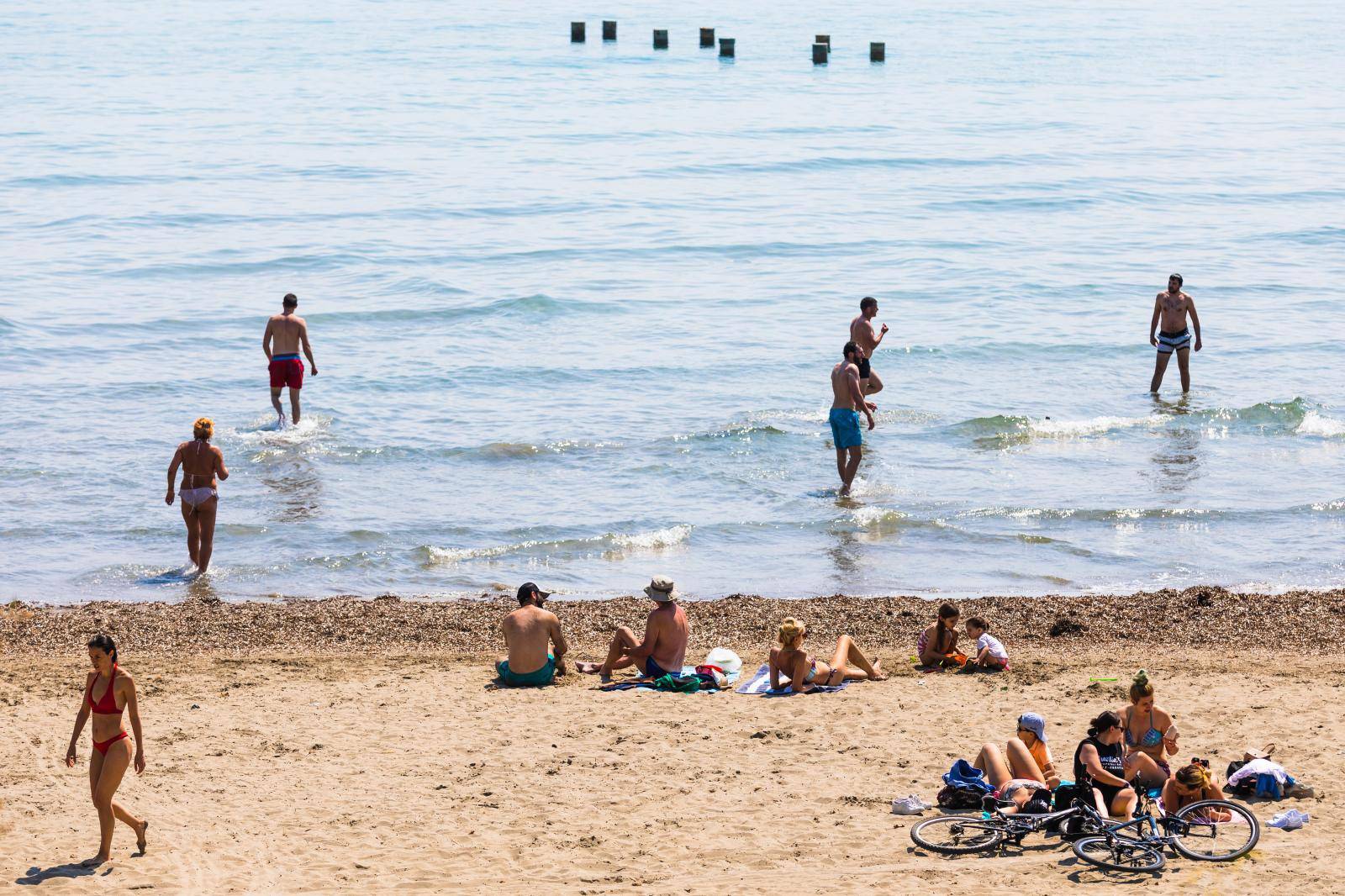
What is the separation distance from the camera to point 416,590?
13.3 m

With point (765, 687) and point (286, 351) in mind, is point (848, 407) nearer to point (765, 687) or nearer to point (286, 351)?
point (765, 687)

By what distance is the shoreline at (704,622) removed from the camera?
11609mm

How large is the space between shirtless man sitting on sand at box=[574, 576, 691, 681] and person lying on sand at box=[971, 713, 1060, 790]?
2556 millimetres

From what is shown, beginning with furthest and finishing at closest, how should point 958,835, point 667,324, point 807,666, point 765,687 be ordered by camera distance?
1. point 667,324
2. point 765,687
3. point 807,666
4. point 958,835

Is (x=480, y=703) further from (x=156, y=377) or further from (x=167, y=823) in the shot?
(x=156, y=377)

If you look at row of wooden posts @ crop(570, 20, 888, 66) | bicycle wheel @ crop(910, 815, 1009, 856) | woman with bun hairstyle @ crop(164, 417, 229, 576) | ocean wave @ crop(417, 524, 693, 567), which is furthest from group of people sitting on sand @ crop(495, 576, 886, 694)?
row of wooden posts @ crop(570, 20, 888, 66)

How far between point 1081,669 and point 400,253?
2043 cm

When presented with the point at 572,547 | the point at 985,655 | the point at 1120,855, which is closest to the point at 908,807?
the point at 1120,855

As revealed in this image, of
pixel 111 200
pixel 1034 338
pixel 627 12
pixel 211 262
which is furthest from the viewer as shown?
pixel 627 12

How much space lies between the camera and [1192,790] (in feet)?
25.9

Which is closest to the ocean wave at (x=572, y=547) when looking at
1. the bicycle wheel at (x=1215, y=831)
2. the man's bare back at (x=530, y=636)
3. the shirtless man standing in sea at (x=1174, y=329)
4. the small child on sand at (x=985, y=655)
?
the man's bare back at (x=530, y=636)

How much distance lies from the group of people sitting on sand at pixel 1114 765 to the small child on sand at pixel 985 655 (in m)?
1.89

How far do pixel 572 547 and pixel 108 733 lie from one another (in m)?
7.01

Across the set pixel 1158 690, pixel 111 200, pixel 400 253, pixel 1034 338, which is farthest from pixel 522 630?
pixel 111 200
